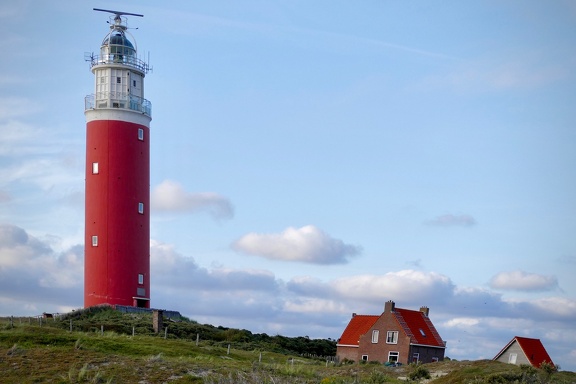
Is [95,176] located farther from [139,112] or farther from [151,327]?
[151,327]

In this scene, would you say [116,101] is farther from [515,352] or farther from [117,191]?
[515,352]


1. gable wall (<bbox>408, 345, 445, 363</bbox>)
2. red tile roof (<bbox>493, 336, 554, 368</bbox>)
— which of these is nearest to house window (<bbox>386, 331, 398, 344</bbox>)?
gable wall (<bbox>408, 345, 445, 363</bbox>)

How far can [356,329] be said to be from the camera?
58156mm

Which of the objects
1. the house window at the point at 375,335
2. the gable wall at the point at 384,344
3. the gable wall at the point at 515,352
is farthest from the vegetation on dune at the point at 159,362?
the house window at the point at 375,335

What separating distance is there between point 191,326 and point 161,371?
21963 mm

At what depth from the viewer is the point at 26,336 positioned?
3862 cm

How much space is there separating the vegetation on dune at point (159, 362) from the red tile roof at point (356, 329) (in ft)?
19.0

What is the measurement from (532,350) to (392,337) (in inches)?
358

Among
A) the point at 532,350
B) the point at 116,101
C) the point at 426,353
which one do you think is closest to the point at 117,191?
the point at 116,101

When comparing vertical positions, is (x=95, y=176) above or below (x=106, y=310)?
above

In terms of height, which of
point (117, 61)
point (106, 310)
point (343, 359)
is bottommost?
point (343, 359)

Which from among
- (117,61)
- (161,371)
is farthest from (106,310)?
(161,371)

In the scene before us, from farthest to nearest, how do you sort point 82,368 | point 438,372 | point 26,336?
point 438,372 → point 26,336 → point 82,368

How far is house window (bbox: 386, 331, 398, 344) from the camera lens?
54.7 meters
